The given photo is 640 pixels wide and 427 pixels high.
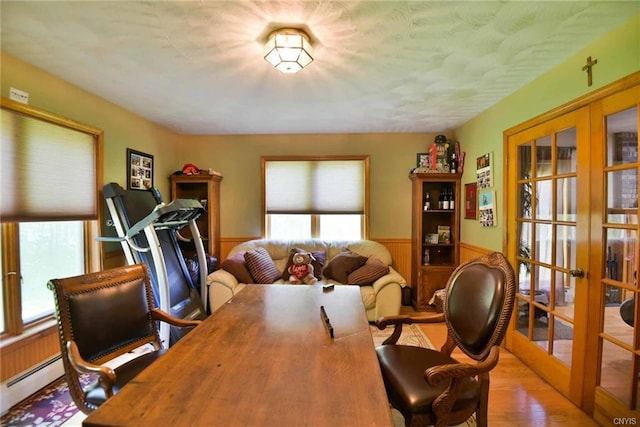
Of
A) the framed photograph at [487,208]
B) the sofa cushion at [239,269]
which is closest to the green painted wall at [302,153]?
the sofa cushion at [239,269]

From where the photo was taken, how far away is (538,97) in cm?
228

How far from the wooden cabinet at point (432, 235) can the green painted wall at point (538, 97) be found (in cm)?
20

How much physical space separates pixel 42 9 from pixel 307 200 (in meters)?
3.05

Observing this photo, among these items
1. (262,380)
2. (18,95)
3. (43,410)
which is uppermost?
(18,95)

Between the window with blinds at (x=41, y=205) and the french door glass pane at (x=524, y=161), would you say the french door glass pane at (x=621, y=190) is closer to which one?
the french door glass pane at (x=524, y=161)

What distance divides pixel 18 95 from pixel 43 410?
2227 millimetres

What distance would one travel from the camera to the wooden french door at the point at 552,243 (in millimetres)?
1911

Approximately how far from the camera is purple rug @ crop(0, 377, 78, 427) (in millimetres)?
1804

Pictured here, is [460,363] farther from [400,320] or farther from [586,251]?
[586,251]

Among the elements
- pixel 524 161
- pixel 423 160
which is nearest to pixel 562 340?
pixel 524 161

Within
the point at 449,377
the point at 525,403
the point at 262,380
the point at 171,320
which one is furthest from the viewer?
the point at 525,403

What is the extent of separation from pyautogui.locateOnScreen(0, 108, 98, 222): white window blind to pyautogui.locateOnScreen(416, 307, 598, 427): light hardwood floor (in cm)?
361

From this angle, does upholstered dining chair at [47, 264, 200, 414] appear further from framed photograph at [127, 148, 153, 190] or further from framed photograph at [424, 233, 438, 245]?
framed photograph at [424, 233, 438, 245]

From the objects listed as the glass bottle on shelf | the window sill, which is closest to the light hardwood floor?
the glass bottle on shelf
